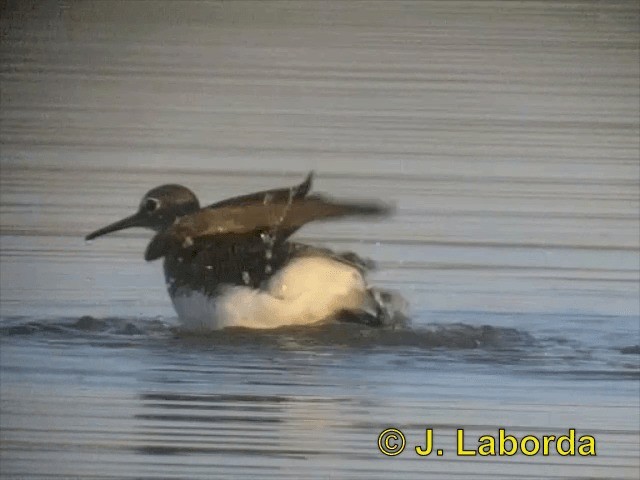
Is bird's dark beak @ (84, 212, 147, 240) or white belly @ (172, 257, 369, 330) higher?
bird's dark beak @ (84, 212, 147, 240)

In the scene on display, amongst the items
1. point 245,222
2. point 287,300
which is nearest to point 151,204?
point 245,222

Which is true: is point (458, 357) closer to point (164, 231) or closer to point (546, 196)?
point (546, 196)

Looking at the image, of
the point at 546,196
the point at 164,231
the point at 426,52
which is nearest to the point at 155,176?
the point at 164,231

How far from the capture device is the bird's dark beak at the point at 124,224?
1.40m

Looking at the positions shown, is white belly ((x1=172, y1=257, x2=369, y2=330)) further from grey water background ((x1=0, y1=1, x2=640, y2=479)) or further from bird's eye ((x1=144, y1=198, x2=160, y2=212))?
bird's eye ((x1=144, y1=198, x2=160, y2=212))

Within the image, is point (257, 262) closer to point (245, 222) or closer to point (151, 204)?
point (245, 222)

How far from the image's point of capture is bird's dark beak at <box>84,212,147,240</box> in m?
1.40

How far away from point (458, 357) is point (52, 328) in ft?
2.21

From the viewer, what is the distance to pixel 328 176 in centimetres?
141

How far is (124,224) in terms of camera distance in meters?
1.40

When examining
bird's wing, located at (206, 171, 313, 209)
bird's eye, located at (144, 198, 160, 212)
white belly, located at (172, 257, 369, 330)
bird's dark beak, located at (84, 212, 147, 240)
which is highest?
bird's wing, located at (206, 171, 313, 209)

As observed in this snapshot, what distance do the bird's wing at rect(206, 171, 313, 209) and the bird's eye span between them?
87 millimetres

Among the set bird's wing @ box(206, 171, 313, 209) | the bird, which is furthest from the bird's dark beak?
bird's wing @ box(206, 171, 313, 209)

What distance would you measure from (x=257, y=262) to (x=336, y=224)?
15cm
